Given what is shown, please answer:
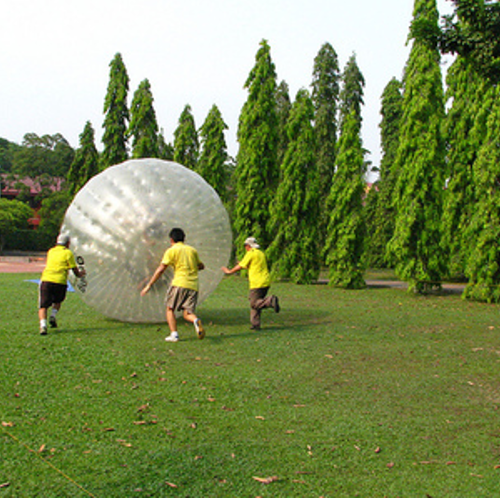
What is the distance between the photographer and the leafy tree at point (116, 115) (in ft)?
107

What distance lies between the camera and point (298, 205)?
23.5 metres

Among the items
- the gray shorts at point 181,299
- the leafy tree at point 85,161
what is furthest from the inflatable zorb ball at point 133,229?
the leafy tree at point 85,161

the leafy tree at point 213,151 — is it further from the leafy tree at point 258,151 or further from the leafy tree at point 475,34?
the leafy tree at point 475,34

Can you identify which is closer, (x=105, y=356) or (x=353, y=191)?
(x=105, y=356)

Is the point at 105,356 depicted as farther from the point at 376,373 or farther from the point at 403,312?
the point at 403,312

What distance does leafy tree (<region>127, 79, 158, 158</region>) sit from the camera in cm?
3111

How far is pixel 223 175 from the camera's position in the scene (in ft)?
101

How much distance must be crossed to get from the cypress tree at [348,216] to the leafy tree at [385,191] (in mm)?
12160

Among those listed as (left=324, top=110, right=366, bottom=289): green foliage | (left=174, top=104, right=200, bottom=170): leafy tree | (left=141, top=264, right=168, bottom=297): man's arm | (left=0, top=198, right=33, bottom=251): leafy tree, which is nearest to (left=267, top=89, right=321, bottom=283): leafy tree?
(left=324, top=110, right=366, bottom=289): green foliage

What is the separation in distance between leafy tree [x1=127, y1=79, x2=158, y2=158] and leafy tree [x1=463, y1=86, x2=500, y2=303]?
1885 cm

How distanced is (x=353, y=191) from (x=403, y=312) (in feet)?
26.6

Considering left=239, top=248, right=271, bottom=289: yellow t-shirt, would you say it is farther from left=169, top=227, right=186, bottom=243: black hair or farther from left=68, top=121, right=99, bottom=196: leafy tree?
left=68, top=121, right=99, bottom=196: leafy tree

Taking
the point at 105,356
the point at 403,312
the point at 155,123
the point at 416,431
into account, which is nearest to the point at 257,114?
the point at 155,123

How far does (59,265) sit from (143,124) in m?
23.3
